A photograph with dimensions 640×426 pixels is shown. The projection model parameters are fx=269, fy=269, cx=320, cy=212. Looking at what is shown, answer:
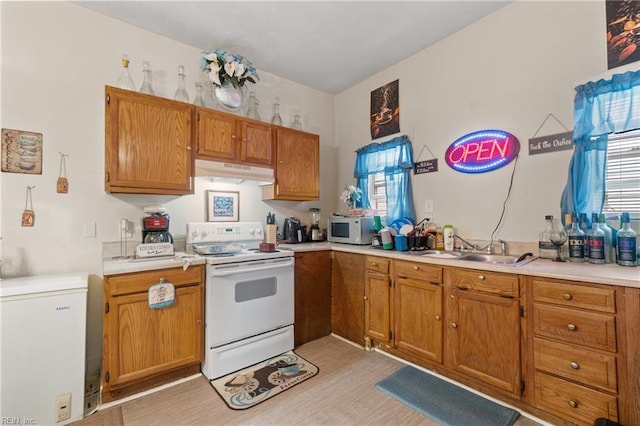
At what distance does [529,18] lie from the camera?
217 centimetres

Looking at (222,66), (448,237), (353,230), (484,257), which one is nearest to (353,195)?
(353,230)

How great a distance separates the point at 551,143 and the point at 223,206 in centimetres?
296

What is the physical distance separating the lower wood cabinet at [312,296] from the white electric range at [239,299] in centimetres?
14

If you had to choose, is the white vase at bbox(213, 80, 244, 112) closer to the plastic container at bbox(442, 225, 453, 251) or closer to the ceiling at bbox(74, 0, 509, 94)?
the ceiling at bbox(74, 0, 509, 94)

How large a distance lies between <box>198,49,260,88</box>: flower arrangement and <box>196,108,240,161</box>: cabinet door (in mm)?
340

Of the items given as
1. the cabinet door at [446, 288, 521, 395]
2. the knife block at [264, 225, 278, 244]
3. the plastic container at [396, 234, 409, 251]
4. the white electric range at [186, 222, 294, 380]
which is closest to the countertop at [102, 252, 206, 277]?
the white electric range at [186, 222, 294, 380]

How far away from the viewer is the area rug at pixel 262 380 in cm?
191

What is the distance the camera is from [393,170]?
3102mm

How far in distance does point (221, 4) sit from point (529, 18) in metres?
2.51

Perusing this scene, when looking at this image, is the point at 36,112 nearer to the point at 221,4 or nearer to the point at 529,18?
the point at 221,4

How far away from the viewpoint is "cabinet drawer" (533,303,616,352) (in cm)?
142

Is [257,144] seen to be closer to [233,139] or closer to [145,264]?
[233,139]

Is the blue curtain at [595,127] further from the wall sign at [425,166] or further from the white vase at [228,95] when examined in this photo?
the white vase at [228,95]

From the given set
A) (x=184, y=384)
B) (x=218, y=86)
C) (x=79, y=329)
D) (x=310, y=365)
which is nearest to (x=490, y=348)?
(x=310, y=365)
